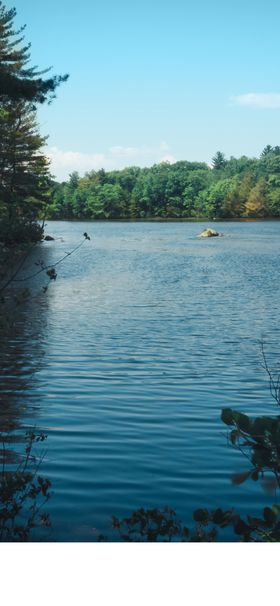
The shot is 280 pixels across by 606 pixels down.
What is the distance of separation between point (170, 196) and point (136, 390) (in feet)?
400

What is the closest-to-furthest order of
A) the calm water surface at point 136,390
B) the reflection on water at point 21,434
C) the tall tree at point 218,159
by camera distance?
the reflection on water at point 21,434, the calm water surface at point 136,390, the tall tree at point 218,159

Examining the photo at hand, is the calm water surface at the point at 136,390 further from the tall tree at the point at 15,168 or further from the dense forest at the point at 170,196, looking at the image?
the dense forest at the point at 170,196

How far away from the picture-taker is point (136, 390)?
1058 centimetres

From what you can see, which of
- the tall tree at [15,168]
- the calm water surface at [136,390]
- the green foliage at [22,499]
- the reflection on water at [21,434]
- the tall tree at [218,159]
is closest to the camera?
the green foliage at [22,499]

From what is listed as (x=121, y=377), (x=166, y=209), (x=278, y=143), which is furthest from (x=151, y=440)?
(x=278, y=143)

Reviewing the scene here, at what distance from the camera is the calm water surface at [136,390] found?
236 inches

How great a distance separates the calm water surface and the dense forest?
9496cm

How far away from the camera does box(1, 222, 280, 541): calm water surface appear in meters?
5.99

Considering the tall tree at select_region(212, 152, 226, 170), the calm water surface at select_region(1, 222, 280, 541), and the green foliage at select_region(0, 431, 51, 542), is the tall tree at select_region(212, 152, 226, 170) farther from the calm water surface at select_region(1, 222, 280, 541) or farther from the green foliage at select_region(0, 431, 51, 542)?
the green foliage at select_region(0, 431, 51, 542)


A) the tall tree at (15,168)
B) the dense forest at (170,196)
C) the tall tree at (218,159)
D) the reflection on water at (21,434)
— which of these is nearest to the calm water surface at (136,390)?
the reflection on water at (21,434)

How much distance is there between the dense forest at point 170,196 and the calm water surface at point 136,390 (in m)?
95.0

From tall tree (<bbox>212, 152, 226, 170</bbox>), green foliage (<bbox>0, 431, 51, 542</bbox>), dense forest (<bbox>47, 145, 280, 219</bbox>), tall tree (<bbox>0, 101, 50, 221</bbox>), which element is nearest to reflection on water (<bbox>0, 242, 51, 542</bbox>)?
green foliage (<bbox>0, 431, 51, 542</bbox>)
